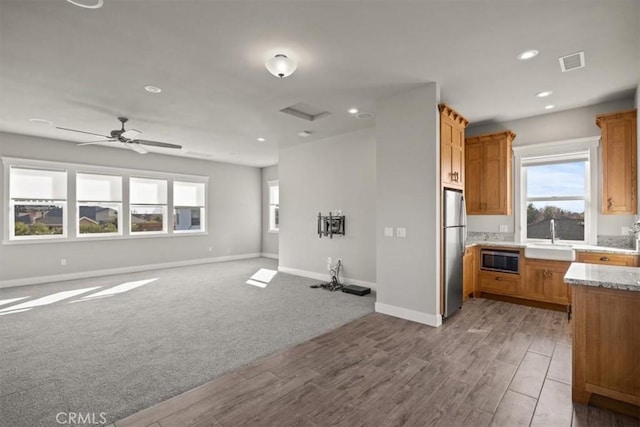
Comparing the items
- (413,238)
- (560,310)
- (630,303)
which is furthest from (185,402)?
Answer: (560,310)

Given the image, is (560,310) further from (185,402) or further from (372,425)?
(185,402)

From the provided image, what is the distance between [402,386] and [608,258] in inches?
131

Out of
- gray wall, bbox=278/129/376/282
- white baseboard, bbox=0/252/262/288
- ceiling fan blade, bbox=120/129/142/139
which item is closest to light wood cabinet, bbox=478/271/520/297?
gray wall, bbox=278/129/376/282

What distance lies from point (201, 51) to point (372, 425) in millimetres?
3484

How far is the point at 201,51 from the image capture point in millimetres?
2957

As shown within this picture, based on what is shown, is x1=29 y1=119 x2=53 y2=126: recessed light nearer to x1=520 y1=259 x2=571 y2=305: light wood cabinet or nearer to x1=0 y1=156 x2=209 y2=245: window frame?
x1=0 y1=156 x2=209 y2=245: window frame

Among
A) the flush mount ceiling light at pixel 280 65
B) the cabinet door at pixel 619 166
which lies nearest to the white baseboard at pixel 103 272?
the flush mount ceiling light at pixel 280 65

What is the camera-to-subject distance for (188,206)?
330 inches

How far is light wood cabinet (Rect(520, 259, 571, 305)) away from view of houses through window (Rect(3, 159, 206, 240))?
25.3ft

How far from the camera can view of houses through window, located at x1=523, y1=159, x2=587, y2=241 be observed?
4.60m

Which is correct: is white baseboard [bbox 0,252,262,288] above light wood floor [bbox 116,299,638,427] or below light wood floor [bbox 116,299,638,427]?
above

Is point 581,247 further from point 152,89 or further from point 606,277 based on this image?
point 152,89

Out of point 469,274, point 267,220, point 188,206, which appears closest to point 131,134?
point 188,206

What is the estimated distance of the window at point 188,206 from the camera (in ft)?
26.8
